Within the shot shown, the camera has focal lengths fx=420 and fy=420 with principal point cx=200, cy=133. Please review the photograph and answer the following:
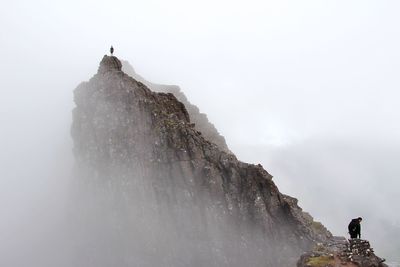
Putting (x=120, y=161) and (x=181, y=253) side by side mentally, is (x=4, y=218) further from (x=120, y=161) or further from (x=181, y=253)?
(x=181, y=253)

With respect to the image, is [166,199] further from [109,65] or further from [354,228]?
[354,228]

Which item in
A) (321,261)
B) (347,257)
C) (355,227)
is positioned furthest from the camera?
(355,227)

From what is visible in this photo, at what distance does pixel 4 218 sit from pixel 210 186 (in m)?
110

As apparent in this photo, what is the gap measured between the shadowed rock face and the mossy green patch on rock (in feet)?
132

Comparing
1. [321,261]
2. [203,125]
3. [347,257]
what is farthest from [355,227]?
[203,125]

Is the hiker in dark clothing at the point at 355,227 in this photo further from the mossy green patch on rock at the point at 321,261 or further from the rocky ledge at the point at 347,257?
the mossy green patch on rock at the point at 321,261

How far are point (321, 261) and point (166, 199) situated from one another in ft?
187

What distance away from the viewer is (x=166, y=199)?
115 meters

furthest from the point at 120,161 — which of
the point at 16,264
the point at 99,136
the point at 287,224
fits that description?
the point at 16,264

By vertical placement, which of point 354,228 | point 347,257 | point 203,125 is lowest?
point 347,257

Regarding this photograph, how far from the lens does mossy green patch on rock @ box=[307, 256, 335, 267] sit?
63.8 m

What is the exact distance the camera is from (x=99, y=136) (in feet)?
391

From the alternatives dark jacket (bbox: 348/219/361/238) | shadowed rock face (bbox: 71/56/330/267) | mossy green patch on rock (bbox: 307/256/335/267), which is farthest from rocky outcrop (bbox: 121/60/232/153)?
mossy green patch on rock (bbox: 307/256/335/267)

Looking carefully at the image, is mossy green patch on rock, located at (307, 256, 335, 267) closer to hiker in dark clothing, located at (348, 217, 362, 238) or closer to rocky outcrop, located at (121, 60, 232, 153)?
hiker in dark clothing, located at (348, 217, 362, 238)
